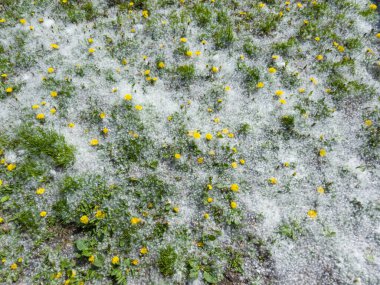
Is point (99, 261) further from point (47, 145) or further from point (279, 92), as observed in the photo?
point (279, 92)

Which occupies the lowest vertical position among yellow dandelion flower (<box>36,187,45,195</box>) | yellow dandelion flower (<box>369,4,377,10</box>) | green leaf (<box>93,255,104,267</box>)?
green leaf (<box>93,255,104,267</box>)

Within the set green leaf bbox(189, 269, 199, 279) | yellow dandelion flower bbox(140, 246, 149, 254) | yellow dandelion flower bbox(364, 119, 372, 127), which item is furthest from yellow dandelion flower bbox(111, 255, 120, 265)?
yellow dandelion flower bbox(364, 119, 372, 127)

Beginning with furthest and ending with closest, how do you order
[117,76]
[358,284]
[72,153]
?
[117,76], [72,153], [358,284]

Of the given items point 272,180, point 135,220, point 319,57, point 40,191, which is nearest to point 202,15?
point 319,57

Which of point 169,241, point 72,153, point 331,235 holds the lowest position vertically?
point 169,241

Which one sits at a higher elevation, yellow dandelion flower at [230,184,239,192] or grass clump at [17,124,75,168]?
grass clump at [17,124,75,168]

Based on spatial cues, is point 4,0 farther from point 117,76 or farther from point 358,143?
point 358,143

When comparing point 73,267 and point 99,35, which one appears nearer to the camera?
point 73,267

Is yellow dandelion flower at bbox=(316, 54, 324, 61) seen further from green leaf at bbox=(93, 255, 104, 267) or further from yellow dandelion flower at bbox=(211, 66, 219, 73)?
green leaf at bbox=(93, 255, 104, 267)

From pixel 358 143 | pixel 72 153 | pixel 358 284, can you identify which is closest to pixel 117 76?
pixel 72 153
